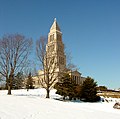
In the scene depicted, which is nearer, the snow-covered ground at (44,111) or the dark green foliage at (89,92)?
the snow-covered ground at (44,111)

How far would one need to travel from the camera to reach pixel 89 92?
43000mm

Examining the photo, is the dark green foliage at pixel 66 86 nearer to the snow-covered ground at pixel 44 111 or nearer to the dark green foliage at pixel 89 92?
the dark green foliage at pixel 89 92

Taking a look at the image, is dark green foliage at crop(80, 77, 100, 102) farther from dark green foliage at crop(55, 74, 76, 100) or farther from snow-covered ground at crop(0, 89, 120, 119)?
snow-covered ground at crop(0, 89, 120, 119)

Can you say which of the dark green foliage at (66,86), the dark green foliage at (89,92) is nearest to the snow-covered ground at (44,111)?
the dark green foliage at (66,86)

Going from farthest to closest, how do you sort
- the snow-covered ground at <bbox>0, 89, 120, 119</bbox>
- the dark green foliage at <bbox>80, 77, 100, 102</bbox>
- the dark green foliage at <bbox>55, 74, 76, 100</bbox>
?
the dark green foliage at <bbox>80, 77, 100, 102</bbox>
the dark green foliage at <bbox>55, 74, 76, 100</bbox>
the snow-covered ground at <bbox>0, 89, 120, 119</bbox>

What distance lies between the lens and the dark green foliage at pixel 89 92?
42.4 meters

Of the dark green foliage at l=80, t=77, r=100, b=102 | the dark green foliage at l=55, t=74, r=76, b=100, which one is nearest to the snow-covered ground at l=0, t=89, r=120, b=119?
the dark green foliage at l=55, t=74, r=76, b=100

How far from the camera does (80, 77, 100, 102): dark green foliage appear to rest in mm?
42375

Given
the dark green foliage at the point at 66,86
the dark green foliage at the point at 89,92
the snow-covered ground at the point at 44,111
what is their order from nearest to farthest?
the snow-covered ground at the point at 44,111 < the dark green foliage at the point at 66,86 < the dark green foliage at the point at 89,92

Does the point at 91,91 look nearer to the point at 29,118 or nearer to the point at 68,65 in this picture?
the point at 68,65

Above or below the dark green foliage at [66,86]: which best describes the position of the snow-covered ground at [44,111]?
below

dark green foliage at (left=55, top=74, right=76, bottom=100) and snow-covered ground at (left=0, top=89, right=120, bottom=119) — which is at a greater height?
dark green foliage at (left=55, top=74, right=76, bottom=100)

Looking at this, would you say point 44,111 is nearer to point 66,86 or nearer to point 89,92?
point 66,86

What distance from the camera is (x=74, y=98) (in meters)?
→ 42.2
